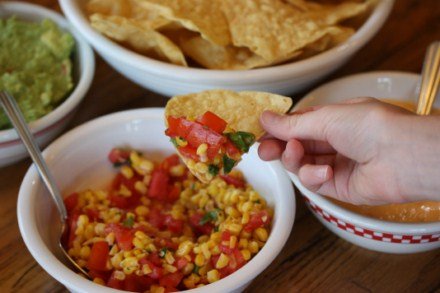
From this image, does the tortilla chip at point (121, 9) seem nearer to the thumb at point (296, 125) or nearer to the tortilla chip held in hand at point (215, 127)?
the tortilla chip held in hand at point (215, 127)

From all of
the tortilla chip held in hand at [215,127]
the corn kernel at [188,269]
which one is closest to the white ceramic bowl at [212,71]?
the tortilla chip held in hand at [215,127]

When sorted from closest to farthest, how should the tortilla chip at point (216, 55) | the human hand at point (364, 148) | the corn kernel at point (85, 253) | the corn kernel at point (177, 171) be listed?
the human hand at point (364, 148)
the corn kernel at point (85, 253)
the corn kernel at point (177, 171)
the tortilla chip at point (216, 55)

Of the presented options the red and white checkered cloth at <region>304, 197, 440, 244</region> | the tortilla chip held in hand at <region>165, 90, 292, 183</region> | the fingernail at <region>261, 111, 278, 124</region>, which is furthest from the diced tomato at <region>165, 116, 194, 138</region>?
the red and white checkered cloth at <region>304, 197, 440, 244</region>

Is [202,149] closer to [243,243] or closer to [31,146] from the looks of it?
[243,243]

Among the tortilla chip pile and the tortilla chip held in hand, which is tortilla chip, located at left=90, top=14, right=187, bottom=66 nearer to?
the tortilla chip pile

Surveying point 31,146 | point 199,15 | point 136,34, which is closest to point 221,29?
point 199,15

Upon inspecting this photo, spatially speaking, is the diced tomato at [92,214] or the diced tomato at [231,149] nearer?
the diced tomato at [231,149]

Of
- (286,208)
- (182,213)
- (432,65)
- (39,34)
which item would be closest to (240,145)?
(286,208)
